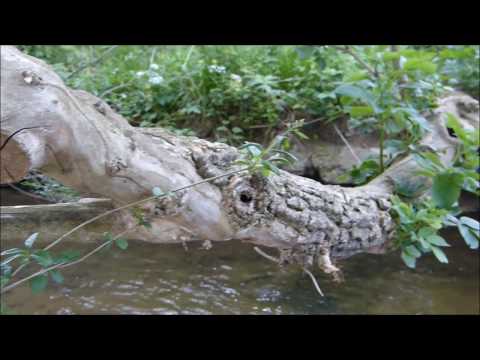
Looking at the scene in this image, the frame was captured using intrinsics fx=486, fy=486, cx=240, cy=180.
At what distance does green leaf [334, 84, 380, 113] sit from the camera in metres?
1.90

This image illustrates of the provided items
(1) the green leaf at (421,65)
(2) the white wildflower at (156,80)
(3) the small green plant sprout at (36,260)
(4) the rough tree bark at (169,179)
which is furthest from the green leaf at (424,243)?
(2) the white wildflower at (156,80)

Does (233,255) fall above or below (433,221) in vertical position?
below

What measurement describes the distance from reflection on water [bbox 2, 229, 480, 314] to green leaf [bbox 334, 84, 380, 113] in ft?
3.59

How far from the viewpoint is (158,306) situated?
7.80 feet

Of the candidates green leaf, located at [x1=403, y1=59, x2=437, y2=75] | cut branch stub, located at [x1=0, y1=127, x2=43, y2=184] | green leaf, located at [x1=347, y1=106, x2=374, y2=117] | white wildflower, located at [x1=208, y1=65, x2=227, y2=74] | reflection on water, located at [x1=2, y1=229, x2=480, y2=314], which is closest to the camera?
cut branch stub, located at [x1=0, y1=127, x2=43, y2=184]

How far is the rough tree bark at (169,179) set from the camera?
1.12 metres

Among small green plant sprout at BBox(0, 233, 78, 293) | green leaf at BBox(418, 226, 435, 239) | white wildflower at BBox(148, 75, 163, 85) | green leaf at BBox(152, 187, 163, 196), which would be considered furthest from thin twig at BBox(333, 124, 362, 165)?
small green plant sprout at BBox(0, 233, 78, 293)

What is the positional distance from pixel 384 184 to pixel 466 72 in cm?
136

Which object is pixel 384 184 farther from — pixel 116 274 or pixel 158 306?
pixel 116 274

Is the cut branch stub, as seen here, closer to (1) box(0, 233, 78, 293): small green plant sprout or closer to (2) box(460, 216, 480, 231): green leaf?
(1) box(0, 233, 78, 293): small green plant sprout

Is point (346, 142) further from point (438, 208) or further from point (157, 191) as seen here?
point (157, 191)

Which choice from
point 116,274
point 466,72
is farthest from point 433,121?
point 116,274

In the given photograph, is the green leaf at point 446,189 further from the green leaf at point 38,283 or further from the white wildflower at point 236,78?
the green leaf at point 38,283

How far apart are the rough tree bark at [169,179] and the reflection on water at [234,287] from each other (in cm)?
77
